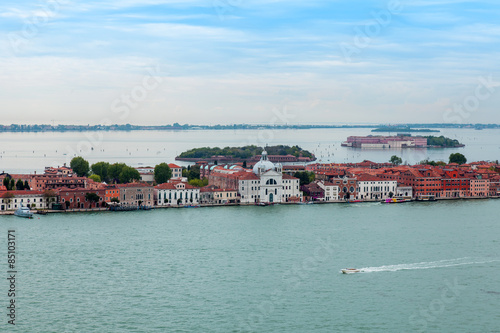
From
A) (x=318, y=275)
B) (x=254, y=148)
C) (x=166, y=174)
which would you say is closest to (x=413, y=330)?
(x=318, y=275)

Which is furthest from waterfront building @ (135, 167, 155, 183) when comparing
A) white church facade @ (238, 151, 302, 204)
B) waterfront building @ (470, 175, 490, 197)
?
waterfront building @ (470, 175, 490, 197)

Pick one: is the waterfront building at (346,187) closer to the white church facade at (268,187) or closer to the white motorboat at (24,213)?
the white church facade at (268,187)

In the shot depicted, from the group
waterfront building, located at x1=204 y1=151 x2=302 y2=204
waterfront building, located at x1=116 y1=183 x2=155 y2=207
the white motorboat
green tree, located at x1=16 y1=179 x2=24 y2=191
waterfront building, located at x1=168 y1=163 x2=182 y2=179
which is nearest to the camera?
the white motorboat

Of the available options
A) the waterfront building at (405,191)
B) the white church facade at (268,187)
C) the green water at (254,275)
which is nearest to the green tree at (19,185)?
the green water at (254,275)

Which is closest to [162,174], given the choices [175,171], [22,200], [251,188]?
[175,171]

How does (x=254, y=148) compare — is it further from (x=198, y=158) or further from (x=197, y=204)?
(x=197, y=204)

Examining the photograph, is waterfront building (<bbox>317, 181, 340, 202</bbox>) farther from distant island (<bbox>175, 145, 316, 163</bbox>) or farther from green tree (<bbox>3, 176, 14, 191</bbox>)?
distant island (<bbox>175, 145, 316, 163</bbox>)
